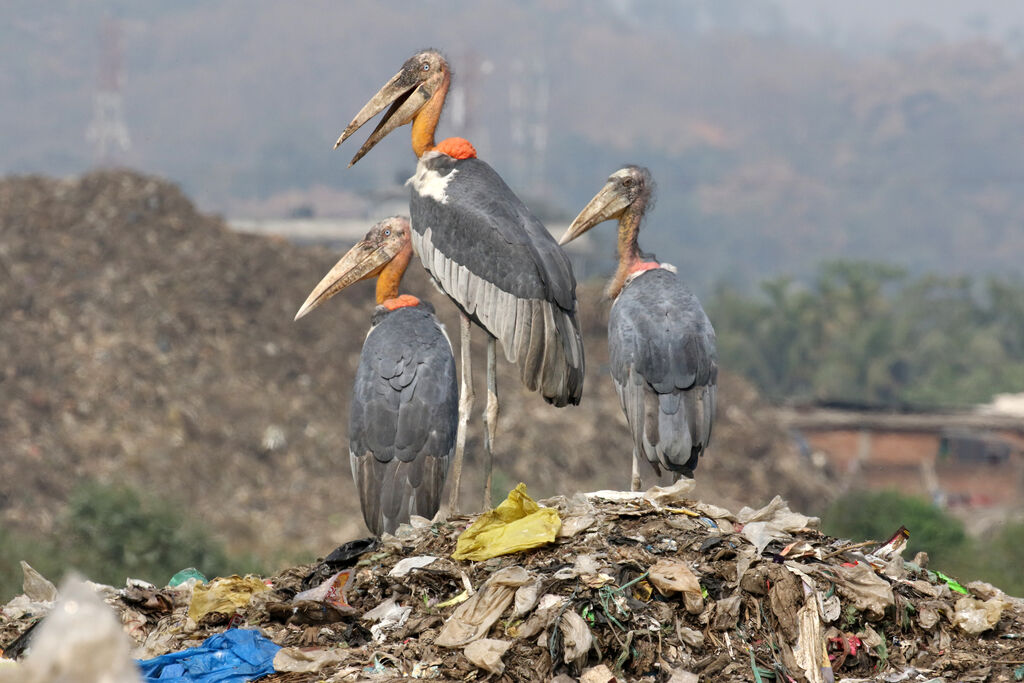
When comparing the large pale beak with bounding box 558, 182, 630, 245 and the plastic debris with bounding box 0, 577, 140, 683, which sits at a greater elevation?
the large pale beak with bounding box 558, 182, 630, 245

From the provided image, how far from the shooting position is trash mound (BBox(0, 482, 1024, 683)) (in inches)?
227

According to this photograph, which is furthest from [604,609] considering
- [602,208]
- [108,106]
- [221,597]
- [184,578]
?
[108,106]

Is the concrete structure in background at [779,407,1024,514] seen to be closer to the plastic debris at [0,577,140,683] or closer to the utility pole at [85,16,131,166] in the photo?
the plastic debris at [0,577,140,683]

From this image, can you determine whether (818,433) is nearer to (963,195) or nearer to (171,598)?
(171,598)

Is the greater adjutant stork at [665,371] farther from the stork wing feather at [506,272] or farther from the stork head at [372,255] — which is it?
the stork head at [372,255]

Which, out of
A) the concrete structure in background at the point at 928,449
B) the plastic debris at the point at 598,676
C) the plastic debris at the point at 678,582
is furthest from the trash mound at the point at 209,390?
the plastic debris at the point at 598,676

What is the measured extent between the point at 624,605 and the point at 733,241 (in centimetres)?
15246

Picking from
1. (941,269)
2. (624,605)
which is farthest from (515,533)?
(941,269)

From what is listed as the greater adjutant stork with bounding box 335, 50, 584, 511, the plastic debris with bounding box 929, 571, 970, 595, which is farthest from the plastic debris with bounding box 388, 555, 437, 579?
the plastic debris with bounding box 929, 571, 970, 595

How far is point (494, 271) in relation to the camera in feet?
23.2

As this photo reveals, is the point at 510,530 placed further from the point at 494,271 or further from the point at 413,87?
the point at 413,87

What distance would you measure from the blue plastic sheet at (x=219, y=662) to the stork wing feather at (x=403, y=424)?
1.35 metres

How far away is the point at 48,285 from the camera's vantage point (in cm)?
2295

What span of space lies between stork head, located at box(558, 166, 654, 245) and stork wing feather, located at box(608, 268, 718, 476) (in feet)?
2.45
